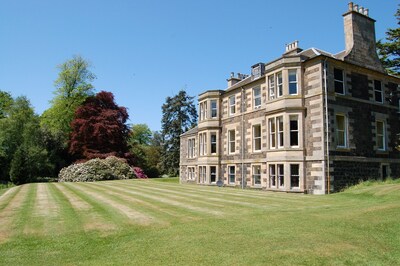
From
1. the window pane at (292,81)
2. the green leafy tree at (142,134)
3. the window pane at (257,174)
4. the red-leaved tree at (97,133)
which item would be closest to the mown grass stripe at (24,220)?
the window pane at (292,81)

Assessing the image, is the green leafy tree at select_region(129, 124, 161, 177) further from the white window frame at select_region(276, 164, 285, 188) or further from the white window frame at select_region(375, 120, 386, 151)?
the white window frame at select_region(375, 120, 386, 151)

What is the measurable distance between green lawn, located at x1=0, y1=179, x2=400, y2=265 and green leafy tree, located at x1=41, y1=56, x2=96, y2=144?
42557 millimetres

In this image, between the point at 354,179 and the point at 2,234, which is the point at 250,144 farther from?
the point at 2,234

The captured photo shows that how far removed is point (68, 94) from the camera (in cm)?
5466

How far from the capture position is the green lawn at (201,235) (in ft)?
24.0

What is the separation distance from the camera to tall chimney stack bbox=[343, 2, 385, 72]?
78.5 feet

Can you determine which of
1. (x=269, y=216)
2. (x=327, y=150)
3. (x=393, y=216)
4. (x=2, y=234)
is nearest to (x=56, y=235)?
(x=2, y=234)

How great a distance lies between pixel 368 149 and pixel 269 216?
588 inches

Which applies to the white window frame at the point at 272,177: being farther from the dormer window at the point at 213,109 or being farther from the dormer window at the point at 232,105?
the dormer window at the point at 213,109

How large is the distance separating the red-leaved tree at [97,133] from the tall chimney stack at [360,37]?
33.1 m

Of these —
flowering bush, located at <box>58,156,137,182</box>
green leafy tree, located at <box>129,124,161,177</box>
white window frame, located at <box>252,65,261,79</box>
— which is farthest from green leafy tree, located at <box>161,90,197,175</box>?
white window frame, located at <box>252,65,261,79</box>

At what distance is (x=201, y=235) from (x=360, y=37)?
71.0 ft

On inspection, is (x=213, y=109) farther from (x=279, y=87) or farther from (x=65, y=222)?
(x=65, y=222)

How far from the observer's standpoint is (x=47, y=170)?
1805 inches
